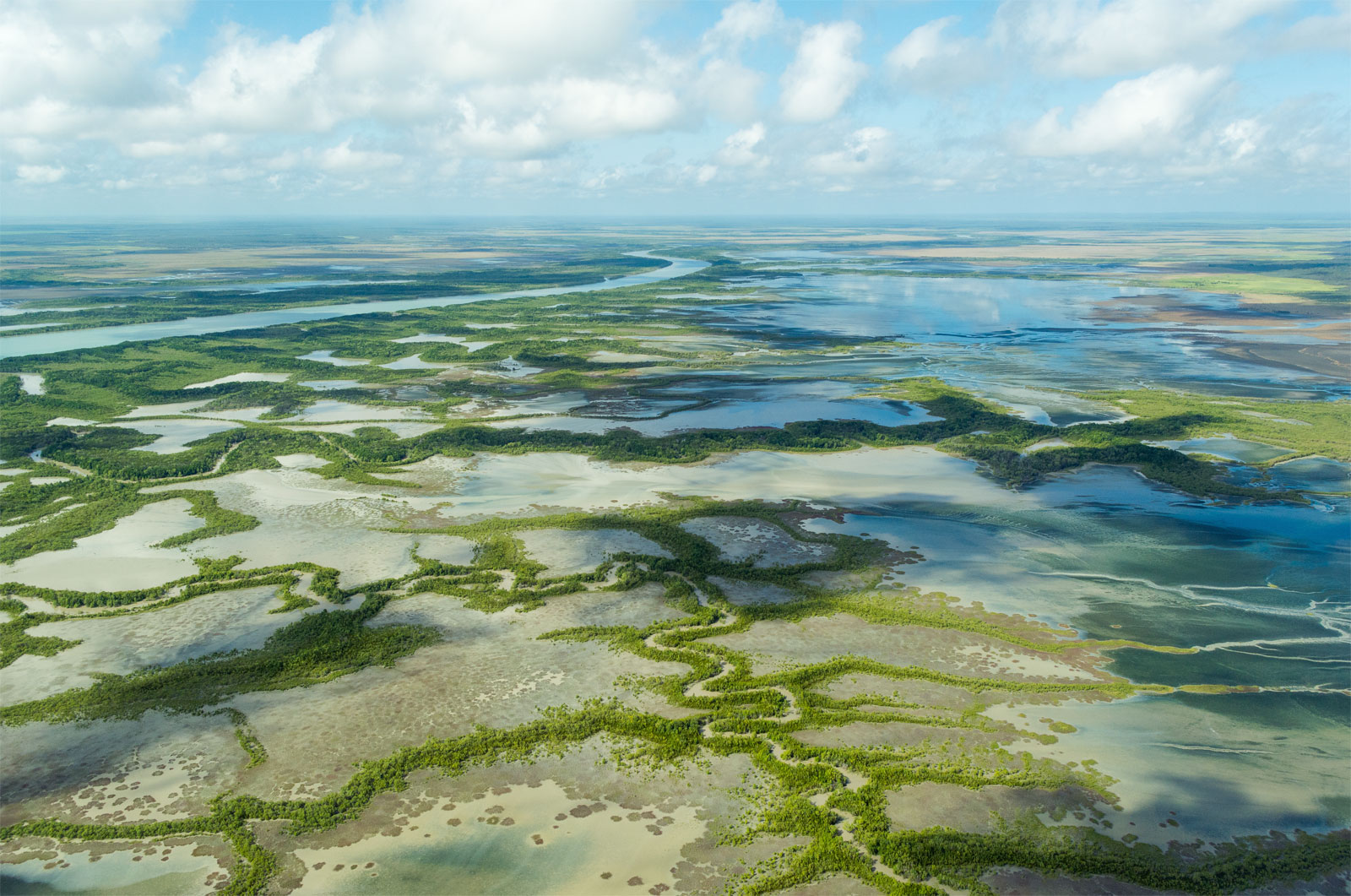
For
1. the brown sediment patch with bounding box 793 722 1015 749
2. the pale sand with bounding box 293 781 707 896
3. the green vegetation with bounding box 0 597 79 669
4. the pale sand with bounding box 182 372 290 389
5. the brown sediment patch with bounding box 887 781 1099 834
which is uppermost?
the pale sand with bounding box 182 372 290 389

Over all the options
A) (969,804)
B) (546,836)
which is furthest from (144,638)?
(969,804)

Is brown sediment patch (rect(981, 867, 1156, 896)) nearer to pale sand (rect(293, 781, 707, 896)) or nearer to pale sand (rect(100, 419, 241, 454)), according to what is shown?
pale sand (rect(293, 781, 707, 896))

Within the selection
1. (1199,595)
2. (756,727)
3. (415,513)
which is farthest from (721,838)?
(415,513)

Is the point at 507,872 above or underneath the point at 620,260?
underneath

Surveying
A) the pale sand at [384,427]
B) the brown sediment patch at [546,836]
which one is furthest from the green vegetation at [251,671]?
the pale sand at [384,427]

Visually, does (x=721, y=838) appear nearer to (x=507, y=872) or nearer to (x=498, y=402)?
(x=507, y=872)

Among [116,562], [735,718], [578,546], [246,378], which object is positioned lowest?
[735,718]

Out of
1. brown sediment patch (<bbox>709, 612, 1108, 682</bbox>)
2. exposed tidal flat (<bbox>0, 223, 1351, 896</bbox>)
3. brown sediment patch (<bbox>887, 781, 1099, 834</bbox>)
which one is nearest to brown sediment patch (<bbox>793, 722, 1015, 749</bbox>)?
exposed tidal flat (<bbox>0, 223, 1351, 896</bbox>)

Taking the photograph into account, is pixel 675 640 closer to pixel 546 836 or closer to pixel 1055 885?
pixel 546 836
